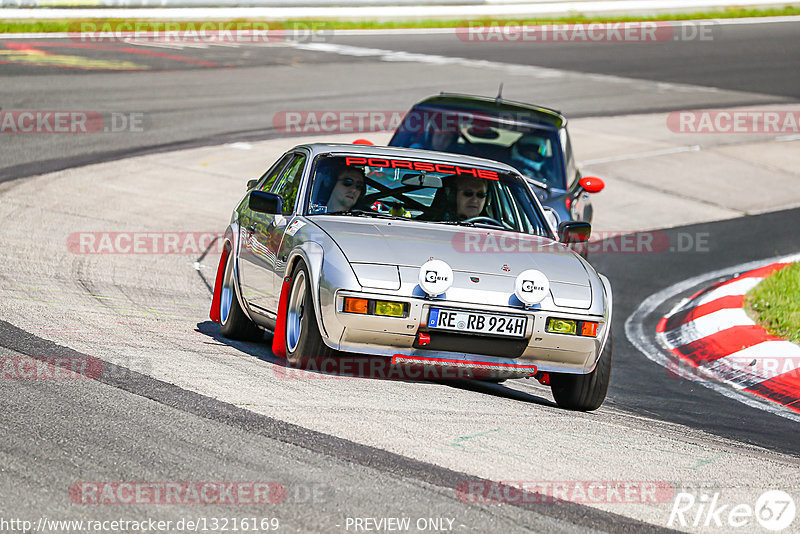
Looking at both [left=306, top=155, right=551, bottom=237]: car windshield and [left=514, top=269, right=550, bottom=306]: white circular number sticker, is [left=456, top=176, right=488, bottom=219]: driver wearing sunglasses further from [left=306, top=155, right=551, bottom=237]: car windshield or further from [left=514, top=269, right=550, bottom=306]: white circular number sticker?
[left=514, top=269, right=550, bottom=306]: white circular number sticker

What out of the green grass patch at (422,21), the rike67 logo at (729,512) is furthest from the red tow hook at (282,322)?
the green grass patch at (422,21)

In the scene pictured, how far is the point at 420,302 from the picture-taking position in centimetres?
630

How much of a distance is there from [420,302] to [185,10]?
2412 cm

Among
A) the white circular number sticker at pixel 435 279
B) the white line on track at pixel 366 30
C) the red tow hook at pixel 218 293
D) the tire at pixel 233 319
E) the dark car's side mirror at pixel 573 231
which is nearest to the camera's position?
the white circular number sticker at pixel 435 279

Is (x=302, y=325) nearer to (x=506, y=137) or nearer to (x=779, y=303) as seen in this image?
(x=779, y=303)

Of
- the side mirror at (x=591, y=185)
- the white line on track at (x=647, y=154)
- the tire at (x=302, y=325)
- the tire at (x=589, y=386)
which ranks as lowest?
the tire at (x=589, y=386)

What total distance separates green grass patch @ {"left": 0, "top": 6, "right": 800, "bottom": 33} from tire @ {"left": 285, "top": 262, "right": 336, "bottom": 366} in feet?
66.1

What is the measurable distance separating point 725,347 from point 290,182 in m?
3.65

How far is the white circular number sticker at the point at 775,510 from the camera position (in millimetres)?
4586

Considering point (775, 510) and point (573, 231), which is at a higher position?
point (573, 231)

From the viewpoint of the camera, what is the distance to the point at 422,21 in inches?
1310

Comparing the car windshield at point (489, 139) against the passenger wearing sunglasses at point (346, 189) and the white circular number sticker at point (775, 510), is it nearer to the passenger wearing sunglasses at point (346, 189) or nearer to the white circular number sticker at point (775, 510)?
the passenger wearing sunglasses at point (346, 189)

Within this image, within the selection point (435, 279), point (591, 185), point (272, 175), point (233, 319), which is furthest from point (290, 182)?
point (591, 185)

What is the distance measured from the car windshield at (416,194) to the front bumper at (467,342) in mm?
1230
